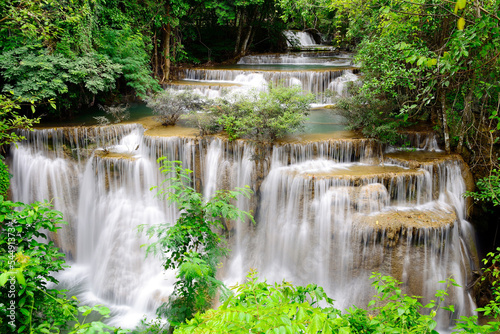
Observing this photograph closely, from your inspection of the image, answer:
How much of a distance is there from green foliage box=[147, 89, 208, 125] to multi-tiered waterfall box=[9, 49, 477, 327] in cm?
58

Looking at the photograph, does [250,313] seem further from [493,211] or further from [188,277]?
[493,211]

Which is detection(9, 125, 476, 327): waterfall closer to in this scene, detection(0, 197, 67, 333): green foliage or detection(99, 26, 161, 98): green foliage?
detection(99, 26, 161, 98): green foliage

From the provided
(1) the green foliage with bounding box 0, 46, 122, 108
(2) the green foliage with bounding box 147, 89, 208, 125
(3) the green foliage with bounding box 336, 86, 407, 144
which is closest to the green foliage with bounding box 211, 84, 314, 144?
(3) the green foliage with bounding box 336, 86, 407, 144

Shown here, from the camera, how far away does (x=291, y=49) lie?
889 inches

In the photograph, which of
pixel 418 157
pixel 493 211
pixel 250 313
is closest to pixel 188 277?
pixel 250 313

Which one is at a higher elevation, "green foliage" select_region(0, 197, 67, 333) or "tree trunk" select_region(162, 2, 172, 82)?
"tree trunk" select_region(162, 2, 172, 82)

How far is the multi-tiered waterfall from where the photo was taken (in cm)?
706

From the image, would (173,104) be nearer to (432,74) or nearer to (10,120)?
(10,120)

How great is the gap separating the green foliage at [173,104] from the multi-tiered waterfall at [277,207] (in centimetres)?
58

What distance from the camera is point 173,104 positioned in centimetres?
1033

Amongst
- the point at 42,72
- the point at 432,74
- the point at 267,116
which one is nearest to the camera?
the point at 432,74

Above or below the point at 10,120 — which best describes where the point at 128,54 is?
above

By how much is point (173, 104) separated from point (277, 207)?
5035mm

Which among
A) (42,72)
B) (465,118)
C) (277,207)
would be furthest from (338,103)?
(42,72)
